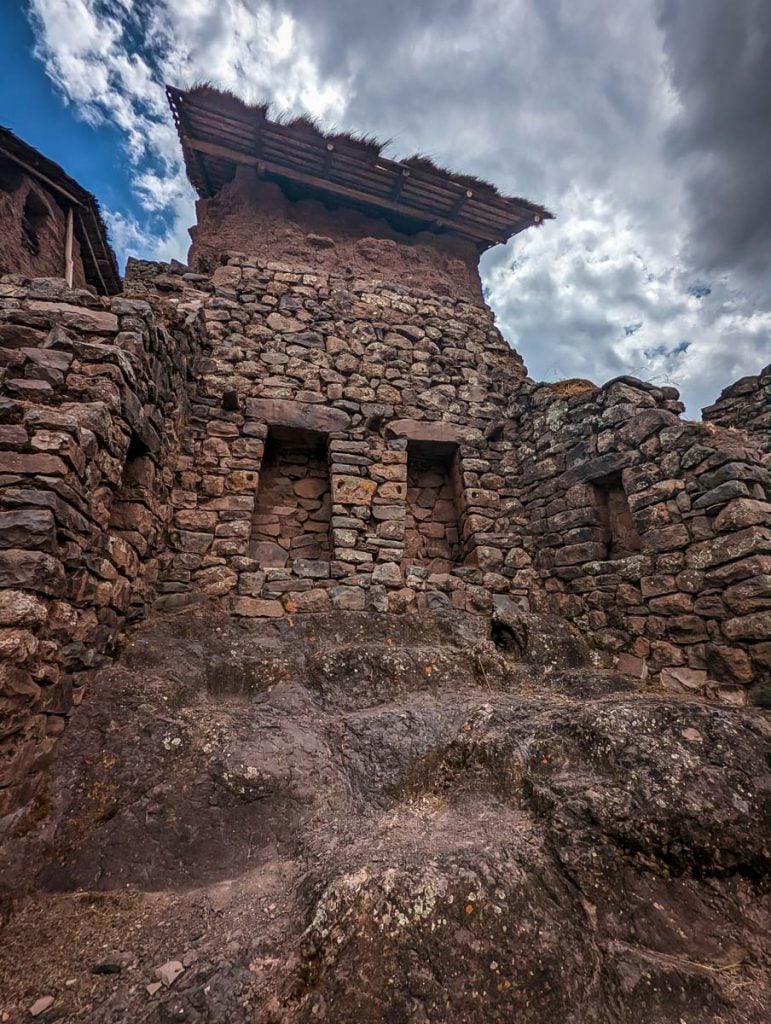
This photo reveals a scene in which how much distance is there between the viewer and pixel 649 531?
4.41 metres

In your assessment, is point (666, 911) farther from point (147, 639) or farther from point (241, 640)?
point (147, 639)

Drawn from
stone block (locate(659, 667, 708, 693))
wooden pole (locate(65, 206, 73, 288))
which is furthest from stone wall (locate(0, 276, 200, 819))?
wooden pole (locate(65, 206, 73, 288))

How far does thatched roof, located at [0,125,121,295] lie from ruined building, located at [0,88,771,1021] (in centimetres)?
24

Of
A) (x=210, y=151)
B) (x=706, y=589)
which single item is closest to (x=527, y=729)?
(x=706, y=589)

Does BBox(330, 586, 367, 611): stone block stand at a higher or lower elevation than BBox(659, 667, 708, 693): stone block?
higher

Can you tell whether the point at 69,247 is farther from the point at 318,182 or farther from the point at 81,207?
the point at 318,182

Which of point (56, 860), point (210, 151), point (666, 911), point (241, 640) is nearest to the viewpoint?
point (666, 911)

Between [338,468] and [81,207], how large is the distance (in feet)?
27.9

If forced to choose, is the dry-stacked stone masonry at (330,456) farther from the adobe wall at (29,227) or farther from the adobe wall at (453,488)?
the adobe wall at (29,227)

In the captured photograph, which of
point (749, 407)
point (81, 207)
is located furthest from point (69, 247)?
point (749, 407)

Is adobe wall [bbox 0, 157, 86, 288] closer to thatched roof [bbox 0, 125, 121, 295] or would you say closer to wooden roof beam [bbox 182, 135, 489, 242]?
thatched roof [bbox 0, 125, 121, 295]

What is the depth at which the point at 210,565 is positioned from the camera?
4.43 meters

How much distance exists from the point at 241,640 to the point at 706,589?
159 inches

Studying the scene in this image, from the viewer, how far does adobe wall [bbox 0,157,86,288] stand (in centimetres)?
753
